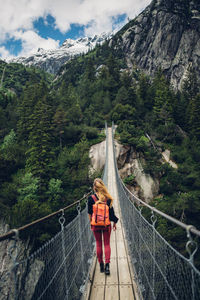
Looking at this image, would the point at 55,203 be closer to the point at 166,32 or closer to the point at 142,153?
the point at 142,153

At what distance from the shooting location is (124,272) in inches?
122

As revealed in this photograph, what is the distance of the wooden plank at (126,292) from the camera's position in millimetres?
2482

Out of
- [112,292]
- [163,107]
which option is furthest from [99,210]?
[163,107]

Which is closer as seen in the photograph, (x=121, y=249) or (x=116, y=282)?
(x=116, y=282)

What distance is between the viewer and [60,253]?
222 cm

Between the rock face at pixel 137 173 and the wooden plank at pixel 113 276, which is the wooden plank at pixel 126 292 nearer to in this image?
the wooden plank at pixel 113 276

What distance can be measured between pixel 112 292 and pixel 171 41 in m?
63.7

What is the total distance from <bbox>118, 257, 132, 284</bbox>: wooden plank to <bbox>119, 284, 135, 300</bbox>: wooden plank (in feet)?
0.39

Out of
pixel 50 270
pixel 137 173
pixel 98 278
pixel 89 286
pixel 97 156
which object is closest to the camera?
pixel 50 270

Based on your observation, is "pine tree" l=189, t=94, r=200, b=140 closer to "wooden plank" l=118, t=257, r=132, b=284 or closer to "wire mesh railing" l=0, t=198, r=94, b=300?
"wooden plank" l=118, t=257, r=132, b=284

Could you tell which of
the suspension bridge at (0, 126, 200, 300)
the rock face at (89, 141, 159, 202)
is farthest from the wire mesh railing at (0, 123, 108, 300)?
the rock face at (89, 141, 159, 202)

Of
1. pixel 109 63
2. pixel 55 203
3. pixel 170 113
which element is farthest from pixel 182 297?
pixel 109 63

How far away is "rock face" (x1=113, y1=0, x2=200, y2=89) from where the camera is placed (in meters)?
51.6

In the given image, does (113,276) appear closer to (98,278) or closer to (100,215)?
(98,278)
